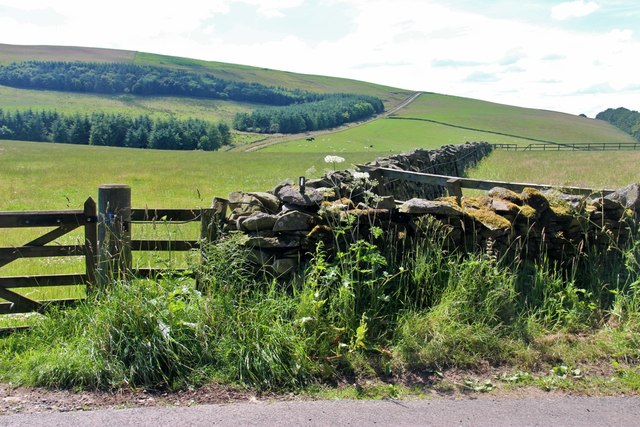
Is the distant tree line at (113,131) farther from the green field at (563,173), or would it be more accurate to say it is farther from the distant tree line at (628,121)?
the distant tree line at (628,121)

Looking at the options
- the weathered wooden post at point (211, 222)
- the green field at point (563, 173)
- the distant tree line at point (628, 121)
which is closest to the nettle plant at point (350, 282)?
the weathered wooden post at point (211, 222)

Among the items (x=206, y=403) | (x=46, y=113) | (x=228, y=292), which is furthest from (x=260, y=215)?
→ (x=46, y=113)

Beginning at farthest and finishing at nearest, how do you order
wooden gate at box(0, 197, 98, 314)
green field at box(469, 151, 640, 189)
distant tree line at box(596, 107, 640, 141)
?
distant tree line at box(596, 107, 640, 141)
green field at box(469, 151, 640, 189)
wooden gate at box(0, 197, 98, 314)

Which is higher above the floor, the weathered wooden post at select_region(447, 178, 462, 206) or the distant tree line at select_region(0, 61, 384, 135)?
the distant tree line at select_region(0, 61, 384, 135)

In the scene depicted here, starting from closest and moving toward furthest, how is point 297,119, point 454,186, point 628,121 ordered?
1. point 454,186
2. point 297,119
3. point 628,121

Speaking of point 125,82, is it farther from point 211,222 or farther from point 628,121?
point 211,222

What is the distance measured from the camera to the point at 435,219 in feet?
20.7

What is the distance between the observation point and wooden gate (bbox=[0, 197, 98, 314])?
18.9 feet

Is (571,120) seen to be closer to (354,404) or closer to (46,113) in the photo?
(46,113)

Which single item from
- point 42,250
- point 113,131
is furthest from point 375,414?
point 113,131

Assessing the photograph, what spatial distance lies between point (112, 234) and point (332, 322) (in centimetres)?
246

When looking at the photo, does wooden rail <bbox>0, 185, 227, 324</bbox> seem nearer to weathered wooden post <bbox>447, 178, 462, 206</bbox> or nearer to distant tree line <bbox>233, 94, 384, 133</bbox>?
weathered wooden post <bbox>447, 178, 462, 206</bbox>

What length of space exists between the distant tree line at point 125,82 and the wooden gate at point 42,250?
184 metres

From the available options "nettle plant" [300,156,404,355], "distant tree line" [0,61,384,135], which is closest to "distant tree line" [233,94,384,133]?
"distant tree line" [0,61,384,135]
